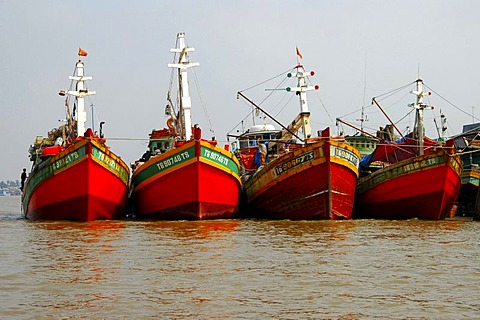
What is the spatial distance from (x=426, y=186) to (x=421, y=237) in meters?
7.57

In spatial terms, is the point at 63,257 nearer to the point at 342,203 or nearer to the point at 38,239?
the point at 38,239

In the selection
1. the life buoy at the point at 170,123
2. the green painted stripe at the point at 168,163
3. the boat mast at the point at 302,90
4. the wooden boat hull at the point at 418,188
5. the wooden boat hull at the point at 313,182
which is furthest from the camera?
the life buoy at the point at 170,123

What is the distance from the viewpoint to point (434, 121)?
45.7m

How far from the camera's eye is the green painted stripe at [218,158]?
2211 centimetres

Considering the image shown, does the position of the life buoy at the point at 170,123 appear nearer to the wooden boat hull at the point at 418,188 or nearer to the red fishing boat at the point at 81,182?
the red fishing boat at the point at 81,182

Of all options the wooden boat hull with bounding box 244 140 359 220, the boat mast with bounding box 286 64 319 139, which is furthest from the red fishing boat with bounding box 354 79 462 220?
the boat mast with bounding box 286 64 319 139

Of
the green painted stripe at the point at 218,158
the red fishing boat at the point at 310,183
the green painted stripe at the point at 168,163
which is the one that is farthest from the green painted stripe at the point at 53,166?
the red fishing boat at the point at 310,183

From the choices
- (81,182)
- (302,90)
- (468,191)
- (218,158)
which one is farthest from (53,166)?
(468,191)

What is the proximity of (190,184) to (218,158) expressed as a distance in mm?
1533

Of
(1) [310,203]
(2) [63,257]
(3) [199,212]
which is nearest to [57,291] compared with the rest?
(2) [63,257]

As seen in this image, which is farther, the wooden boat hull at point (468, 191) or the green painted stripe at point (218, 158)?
the wooden boat hull at point (468, 191)

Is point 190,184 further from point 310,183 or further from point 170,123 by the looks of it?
point 170,123

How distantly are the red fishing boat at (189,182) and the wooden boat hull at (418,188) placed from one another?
575 cm

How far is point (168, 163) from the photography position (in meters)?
22.4
